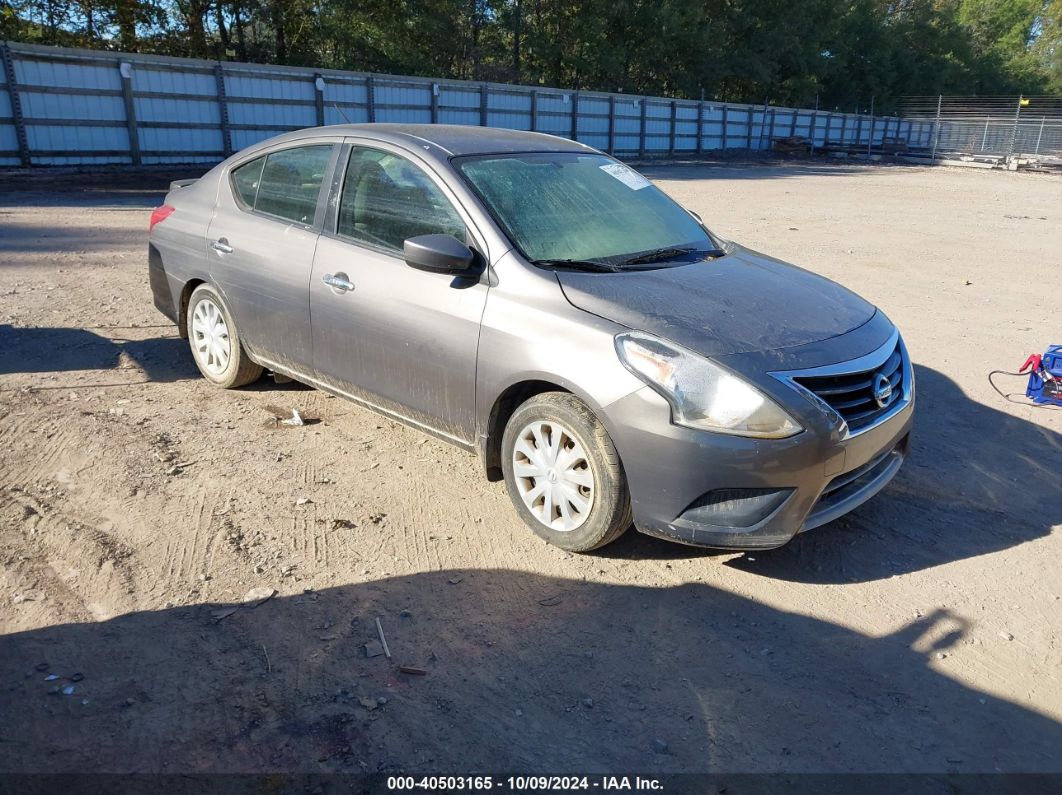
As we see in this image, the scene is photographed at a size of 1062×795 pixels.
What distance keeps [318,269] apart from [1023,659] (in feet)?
12.0

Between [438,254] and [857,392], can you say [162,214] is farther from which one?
[857,392]

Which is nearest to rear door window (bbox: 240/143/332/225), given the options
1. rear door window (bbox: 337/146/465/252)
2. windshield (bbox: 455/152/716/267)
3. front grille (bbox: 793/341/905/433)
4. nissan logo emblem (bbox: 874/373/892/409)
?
rear door window (bbox: 337/146/465/252)

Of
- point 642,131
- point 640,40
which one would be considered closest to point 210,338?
point 642,131

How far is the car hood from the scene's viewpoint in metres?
3.45

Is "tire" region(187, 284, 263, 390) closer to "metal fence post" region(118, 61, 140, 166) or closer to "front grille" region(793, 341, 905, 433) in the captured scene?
"front grille" region(793, 341, 905, 433)

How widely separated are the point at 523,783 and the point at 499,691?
417 mm

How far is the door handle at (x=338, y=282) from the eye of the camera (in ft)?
14.2

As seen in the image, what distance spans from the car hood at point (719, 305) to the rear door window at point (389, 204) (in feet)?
2.48

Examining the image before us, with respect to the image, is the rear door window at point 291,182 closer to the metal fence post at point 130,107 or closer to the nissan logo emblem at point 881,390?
the nissan logo emblem at point 881,390

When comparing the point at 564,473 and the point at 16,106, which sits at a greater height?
the point at 16,106

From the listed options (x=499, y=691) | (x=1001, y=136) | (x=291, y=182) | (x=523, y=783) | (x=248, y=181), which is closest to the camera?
(x=523, y=783)

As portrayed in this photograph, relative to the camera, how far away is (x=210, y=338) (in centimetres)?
551

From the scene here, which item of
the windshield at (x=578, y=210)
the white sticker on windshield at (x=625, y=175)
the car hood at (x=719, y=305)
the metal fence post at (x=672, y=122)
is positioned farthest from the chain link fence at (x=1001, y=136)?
the car hood at (x=719, y=305)

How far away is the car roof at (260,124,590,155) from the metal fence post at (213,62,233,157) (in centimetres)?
1850
